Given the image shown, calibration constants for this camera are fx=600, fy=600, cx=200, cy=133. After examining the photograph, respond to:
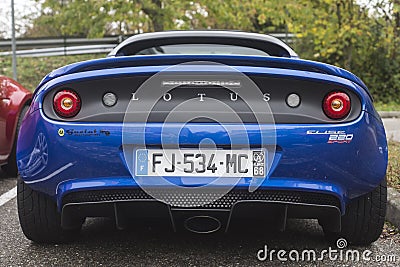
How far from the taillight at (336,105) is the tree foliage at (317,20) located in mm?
14262

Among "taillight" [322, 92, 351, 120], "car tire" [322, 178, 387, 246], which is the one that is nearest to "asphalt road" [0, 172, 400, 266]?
"car tire" [322, 178, 387, 246]

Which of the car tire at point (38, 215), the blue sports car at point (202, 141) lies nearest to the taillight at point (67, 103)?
the blue sports car at point (202, 141)

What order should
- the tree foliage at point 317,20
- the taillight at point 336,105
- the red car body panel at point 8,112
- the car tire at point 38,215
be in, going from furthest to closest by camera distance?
1. the tree foliage at point 317,20
2. the red car body panel at point 8,112
3. the car tire at point 38,215
4. the taillight at point 336,105

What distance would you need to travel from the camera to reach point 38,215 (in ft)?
10.6

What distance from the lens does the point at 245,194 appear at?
2840 millimetres

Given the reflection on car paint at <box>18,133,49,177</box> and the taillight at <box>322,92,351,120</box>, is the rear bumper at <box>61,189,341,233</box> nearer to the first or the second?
the reflection on car paint at <box>18,133,49,177</box>

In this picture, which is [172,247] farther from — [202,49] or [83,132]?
[202,49]

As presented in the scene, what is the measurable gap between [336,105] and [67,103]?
1324 millimetres

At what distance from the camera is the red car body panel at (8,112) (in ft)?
17.6

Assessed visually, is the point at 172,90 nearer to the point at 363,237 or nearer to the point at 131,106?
the point at 131,106

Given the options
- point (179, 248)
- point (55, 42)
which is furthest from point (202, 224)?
point (55, 42)

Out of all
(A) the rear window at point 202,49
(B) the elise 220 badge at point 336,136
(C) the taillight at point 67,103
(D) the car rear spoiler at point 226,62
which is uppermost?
(D) the car rear spoiler at point 226,62

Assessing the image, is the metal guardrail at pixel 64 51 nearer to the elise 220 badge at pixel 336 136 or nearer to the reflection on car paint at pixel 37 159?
the reflection on car paint at pixel 37 159

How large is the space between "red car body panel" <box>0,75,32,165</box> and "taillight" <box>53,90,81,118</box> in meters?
2.55
